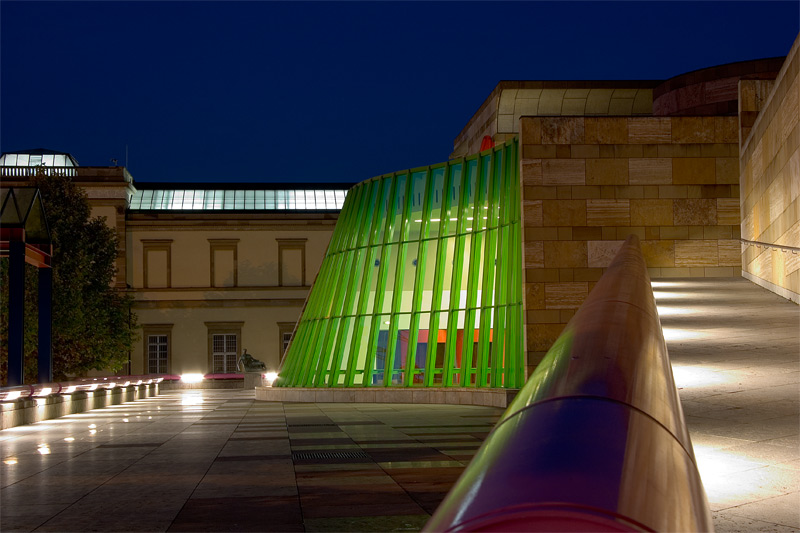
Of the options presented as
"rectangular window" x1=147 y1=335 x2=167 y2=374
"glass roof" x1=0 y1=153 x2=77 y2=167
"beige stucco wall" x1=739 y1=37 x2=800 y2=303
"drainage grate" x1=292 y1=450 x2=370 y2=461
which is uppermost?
"glass roof" x1=0 y1=153 x2=77 y2=167

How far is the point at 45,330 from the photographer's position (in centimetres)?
2558

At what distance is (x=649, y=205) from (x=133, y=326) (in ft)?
115

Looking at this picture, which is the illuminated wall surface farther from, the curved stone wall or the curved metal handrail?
the curved metal handrail

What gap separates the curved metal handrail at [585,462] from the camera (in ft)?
5.55

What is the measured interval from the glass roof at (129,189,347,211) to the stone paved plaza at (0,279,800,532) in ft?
166

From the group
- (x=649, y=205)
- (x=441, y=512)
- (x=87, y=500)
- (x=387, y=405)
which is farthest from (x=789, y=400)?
(x=387, y=405)

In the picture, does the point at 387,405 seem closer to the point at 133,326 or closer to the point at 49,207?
the point at 49,207

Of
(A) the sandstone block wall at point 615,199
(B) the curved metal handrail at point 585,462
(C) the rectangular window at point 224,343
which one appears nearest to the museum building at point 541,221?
(A) the sandstone block wall at point 615,199

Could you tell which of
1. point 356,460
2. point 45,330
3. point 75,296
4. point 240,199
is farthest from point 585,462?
point 240,199

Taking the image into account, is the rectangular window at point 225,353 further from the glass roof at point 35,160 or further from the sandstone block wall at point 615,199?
the sandstone block wall at point 615,199

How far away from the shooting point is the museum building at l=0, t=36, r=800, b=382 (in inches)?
864

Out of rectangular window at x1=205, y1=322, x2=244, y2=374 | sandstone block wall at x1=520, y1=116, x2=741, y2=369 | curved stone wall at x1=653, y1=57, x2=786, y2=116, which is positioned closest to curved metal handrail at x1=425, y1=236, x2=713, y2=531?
sandstone block wall at x1=520, y1=116, x2=741, y2=369

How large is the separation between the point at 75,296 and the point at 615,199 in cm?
2753

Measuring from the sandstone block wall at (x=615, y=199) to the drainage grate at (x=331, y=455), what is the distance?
36.1ft
